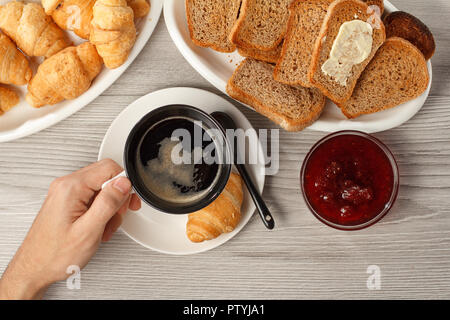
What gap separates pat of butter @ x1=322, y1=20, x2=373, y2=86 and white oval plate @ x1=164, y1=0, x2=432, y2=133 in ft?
0.50

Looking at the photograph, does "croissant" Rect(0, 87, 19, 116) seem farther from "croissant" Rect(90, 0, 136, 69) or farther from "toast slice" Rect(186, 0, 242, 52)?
Result: "toast slice" Rect(186, 0, 242, 52)

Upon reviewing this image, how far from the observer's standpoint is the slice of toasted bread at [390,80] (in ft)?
3.56

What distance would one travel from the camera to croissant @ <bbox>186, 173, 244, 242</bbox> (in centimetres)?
112

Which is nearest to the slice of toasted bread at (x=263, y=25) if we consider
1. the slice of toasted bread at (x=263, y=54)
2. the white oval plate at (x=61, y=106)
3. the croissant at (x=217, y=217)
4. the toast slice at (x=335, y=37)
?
the slice of toasted bread at (x=263, y=54)

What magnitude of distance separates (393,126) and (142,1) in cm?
85

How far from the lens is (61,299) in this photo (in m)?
1.28

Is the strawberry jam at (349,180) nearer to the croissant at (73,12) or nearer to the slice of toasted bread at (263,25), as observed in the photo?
the slice of toasted bread at (263,25)

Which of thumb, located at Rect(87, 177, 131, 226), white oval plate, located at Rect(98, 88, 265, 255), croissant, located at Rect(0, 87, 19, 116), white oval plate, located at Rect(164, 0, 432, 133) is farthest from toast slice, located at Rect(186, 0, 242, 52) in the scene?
croissant, located at Rect(0, 87, 19, 116)

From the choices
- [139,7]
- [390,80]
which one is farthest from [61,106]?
[390,80]

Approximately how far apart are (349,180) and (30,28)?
1.05 meters

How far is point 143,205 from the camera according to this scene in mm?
1198

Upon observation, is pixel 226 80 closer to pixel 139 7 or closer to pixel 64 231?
pixel 139 7

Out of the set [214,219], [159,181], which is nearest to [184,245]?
[214,219]

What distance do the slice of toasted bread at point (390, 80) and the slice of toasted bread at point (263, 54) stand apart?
0.25 metres
